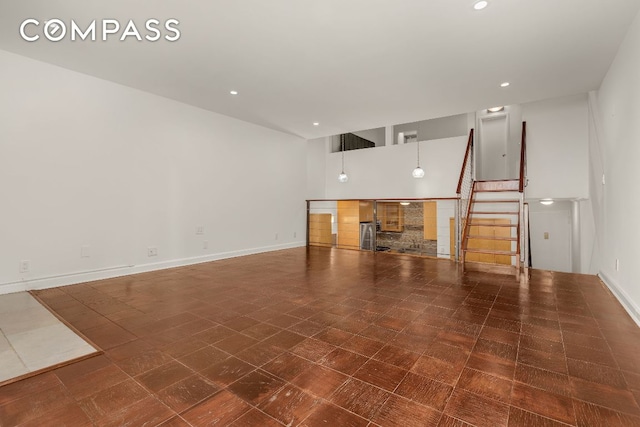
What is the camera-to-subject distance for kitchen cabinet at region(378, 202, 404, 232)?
924 centimetres

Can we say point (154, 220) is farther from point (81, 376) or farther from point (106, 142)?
point (81, 376)

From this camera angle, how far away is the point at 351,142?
9273 millimetres

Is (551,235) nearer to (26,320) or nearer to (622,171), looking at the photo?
(622,171)

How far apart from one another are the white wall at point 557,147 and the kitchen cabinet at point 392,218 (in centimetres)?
368

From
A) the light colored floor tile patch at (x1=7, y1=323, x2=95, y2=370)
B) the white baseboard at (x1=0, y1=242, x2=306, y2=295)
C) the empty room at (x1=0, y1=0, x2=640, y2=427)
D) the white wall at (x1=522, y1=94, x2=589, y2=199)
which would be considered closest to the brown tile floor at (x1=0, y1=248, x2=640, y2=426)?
the empty room at (x1=0, y1=0, x2=640, y2=427)

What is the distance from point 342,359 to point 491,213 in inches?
184

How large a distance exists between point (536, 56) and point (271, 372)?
13.9ft

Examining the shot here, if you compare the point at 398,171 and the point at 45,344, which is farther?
the point at 398,171

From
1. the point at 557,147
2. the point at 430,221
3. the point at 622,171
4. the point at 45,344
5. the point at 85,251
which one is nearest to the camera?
the point at 45,344

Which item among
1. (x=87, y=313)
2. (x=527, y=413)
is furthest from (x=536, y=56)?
(x=87, y=313)

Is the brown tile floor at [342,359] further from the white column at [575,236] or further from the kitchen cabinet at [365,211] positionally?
the kitchen cabinet at [365,211]

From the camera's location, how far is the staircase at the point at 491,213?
502 cm

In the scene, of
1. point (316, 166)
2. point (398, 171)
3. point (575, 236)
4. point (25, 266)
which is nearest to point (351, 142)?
point (316, 166)

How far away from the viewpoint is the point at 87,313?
2.82 meters
